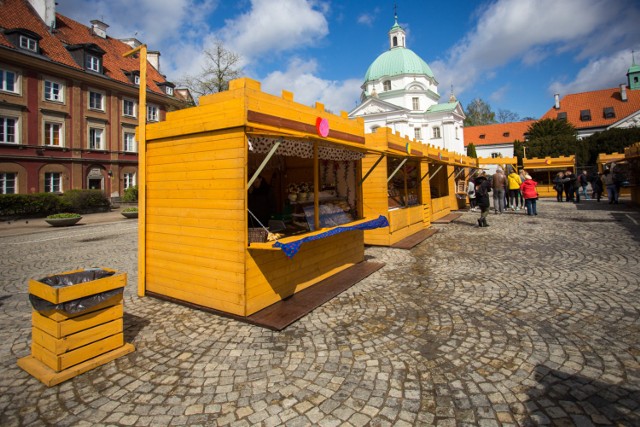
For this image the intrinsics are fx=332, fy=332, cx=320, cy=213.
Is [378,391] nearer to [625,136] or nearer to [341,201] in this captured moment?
[341,201]

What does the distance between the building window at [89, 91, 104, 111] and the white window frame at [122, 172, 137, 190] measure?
6239 millimetres

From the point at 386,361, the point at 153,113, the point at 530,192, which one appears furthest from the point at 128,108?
the point at 386,361

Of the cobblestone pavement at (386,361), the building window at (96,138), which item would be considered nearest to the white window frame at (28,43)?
the building window at (96,138)

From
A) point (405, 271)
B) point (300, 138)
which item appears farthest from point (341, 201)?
point (300, 138)

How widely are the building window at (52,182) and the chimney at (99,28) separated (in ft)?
61.7

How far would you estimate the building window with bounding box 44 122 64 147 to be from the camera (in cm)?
2683

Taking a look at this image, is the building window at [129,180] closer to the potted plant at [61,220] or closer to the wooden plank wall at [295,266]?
the potted plant at [61,220]

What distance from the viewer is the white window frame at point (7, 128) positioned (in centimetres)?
2420

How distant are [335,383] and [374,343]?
946 millimetres

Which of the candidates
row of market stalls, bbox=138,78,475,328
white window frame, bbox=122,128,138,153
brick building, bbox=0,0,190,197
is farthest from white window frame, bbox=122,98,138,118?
row of market stalls, bbox=138,78,475,328

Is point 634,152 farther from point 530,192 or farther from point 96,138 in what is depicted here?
point 96,138

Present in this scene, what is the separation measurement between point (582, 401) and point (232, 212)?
172 inches

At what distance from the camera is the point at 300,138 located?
493cm

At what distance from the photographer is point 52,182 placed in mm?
27000
